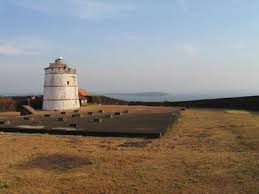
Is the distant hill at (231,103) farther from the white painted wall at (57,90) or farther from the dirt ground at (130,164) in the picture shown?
the dirt ground at (130,164)

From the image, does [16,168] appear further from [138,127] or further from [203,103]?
[203,103]

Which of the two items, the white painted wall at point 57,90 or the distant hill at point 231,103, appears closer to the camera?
the white painted wall at point 57,90

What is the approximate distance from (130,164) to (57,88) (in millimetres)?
26810

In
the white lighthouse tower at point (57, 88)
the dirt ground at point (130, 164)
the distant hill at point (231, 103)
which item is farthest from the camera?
the distant hill at point (231, 103)

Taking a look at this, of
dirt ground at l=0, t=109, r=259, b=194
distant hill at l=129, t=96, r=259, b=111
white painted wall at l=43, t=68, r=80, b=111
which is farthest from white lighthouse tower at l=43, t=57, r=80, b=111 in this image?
dirt ground at l=0, t=109, r=259, b=194

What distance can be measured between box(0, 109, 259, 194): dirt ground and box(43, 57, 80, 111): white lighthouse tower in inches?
788

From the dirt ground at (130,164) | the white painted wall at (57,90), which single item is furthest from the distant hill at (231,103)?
the dirt ground at (130,164)

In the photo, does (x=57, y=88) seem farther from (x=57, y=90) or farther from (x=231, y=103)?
(x=231, y=103)

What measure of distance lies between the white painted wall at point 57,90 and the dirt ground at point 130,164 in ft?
65.7

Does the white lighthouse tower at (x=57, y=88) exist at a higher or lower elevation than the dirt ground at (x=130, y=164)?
higher

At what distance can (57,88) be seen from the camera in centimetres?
3634

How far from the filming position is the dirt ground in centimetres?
846

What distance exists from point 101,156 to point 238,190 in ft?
16.0

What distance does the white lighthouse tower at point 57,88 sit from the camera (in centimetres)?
3622
